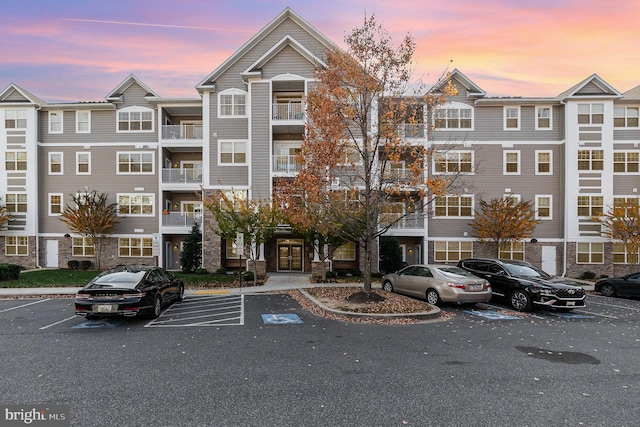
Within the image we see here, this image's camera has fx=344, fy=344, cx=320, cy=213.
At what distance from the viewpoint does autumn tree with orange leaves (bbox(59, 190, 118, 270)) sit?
75.8 ft

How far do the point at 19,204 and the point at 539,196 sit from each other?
3691 cm

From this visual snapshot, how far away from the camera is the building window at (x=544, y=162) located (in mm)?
23391

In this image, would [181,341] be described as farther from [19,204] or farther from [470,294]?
[19,204]

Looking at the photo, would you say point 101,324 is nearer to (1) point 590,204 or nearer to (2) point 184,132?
(2) point 184,132

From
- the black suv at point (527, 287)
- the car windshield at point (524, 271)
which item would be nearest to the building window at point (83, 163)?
the black suv at point (527, 287)

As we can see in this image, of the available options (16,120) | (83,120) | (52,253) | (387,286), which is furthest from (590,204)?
(16,120)

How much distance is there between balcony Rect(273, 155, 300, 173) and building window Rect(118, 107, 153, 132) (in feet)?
33.5

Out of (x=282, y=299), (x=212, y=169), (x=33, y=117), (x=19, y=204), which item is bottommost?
(x=282, y=299)

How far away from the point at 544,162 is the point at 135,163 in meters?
28.9

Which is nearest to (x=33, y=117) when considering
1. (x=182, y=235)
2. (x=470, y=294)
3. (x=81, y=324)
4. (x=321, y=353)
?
(x=182, y=235)

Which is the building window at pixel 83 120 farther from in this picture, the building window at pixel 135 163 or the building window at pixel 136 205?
the building window at pixel 136 205

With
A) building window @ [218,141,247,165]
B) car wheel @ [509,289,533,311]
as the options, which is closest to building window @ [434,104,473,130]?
building window @ [218,141,247,165]

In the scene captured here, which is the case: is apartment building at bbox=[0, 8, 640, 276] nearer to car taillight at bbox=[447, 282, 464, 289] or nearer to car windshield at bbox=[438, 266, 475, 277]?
car windshield at bbox=[438, 266, 475, 277]

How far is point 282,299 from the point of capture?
14.3 m
